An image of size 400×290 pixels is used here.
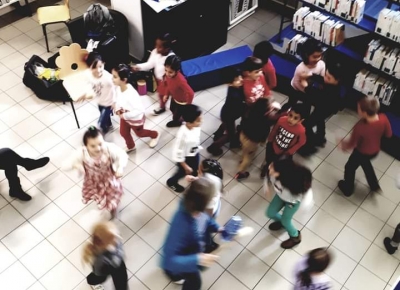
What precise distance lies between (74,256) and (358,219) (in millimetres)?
2866

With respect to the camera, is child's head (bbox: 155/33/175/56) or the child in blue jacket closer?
the child in blue jacket

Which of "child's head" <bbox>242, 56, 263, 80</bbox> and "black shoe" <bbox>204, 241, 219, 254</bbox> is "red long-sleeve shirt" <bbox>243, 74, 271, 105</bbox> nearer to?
"child's head" <bbox>242, 56, 263, 80</bbox>

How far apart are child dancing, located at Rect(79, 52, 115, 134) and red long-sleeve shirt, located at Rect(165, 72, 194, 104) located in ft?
1.98

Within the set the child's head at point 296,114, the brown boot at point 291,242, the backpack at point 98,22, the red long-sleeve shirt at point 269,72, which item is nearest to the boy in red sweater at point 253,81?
the red long-sleeve shirt at point 269,72

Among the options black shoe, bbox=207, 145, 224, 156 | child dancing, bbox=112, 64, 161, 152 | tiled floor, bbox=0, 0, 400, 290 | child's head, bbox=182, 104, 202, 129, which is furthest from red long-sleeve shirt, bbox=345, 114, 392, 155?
child dancing, bbox=112, 64, 161, 152

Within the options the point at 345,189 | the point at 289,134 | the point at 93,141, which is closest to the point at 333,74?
the point at 289,134

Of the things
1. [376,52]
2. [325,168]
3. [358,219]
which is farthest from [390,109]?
[358,219]

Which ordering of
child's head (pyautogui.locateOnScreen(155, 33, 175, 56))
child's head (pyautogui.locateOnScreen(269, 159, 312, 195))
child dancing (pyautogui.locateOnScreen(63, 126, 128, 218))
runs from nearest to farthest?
child's head (pyautogui.locateOnScreen(269, 159, 312, 195)) < child dancing (pyautogui.locateOnScreen(63, 126, 128, 218)) < child's head (pyautogui.locateOnScreen(155, 33, 175, 56))

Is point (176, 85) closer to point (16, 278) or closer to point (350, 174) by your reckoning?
point (350, 174)

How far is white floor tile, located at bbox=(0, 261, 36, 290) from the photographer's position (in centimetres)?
407

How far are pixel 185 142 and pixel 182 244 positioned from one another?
124 centimetres

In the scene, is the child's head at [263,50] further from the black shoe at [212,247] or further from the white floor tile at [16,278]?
the white floor tile at [16,278]

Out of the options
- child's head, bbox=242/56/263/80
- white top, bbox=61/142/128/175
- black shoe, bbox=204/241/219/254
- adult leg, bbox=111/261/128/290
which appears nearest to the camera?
adult leg, bbox=111/261/128/290

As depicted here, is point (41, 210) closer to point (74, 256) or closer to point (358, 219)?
point (74, 256)
